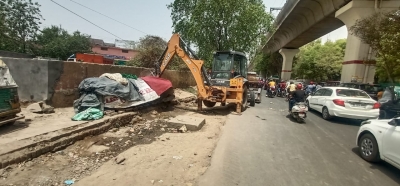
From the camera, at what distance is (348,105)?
29.9 feet

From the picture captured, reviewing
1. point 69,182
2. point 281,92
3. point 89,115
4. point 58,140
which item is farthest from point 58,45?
point 69,182

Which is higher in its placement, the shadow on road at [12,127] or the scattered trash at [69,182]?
the shadow on road at [12,127]

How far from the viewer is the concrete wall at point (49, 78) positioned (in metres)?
6.57

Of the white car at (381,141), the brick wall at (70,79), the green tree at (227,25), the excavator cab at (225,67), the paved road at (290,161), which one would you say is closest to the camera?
the paved road at (290,161)

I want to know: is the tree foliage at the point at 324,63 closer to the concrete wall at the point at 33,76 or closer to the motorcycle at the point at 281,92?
the motorcycle at the point at 281,92

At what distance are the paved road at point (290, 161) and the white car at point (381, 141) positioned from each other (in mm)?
243

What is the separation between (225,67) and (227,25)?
43.1ft

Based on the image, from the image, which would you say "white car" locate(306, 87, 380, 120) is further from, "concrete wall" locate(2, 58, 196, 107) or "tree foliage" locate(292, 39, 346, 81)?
"tree foliage" locate(292, 39, 346, 81)

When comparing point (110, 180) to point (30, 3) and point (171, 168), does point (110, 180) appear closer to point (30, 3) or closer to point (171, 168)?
point (171, 168)

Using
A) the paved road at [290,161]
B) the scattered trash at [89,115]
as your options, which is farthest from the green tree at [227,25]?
the scattered trash at [89,115]

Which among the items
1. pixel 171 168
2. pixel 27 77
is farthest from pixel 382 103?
pixel 27 77

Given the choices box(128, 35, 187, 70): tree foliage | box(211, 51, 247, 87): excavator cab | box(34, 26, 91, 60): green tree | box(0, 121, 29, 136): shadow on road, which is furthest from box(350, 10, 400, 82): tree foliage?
box(34, 26, 91, 60): green tree

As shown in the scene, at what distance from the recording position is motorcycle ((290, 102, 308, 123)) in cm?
882

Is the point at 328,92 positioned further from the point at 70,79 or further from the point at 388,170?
the point at 70,79
